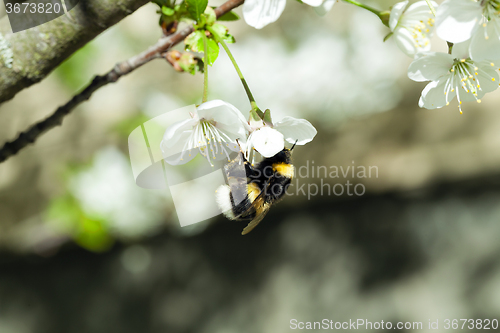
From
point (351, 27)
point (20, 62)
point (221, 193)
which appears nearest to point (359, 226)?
point (351, 27)

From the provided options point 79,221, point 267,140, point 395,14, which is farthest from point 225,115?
point 79,221

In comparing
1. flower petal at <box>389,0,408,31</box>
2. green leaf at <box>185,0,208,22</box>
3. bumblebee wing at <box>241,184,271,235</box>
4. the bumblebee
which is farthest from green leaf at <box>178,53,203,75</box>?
flower petal at <box>389,0,408,31</box>

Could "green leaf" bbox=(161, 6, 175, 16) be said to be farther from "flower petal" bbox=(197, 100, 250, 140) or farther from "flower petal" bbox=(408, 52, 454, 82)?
"flower petal" bbox=(408, 52, 454, 82)

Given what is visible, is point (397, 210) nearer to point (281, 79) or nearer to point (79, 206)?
point (281, 79)

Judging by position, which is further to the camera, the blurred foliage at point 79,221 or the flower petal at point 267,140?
the blurred foliage at point 79,221

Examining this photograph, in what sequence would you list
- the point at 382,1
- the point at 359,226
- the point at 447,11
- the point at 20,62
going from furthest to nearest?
the point at 359,226 → the point at 382,1 → the point at 20,62 → the point at 447,11

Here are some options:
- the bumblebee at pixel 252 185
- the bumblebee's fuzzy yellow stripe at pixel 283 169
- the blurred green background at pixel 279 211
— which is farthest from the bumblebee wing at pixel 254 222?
the blurred green background at pixel 279 211

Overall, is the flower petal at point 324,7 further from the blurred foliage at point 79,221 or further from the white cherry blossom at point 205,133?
the blurred foliage at point 79,221

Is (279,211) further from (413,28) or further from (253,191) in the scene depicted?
(413,28)
